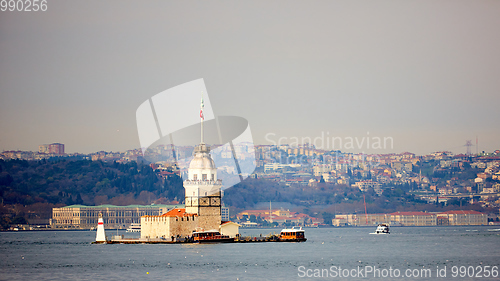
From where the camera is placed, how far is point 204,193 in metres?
71.5

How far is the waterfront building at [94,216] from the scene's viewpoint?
17112 centimetres

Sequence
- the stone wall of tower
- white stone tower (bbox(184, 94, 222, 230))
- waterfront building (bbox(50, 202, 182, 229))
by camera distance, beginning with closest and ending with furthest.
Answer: the stone wall of tower < white stone tower (bbox(184, 94, 222, 230)) < waterfront building (bbox(50, 202, 182, 229))

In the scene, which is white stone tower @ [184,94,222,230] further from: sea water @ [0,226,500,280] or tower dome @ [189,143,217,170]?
sea water @ [0,226,500,280]

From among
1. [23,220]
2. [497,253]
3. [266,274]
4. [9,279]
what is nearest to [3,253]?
[9,279]

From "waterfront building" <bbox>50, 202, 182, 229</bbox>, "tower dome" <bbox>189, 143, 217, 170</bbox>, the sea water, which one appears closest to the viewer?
the sea water

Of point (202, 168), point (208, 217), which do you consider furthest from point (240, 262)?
point (202, 168)

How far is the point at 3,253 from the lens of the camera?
69.7 m

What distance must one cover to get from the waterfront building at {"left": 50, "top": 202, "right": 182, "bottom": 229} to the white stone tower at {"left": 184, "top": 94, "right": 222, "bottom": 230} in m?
98.0

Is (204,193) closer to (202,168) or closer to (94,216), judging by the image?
(202,168)

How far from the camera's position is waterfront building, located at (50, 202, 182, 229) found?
561 ft

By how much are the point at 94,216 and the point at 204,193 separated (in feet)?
342

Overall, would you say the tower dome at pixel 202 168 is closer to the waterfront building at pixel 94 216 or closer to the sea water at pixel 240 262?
the sea water at pixel 240 262

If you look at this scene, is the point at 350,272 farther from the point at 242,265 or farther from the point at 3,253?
the point at 3,253

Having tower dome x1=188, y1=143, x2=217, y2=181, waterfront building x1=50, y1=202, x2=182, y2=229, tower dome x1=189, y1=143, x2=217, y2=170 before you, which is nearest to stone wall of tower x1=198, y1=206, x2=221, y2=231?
tower dome x1=188, y1=143, x2=217, y2=181
